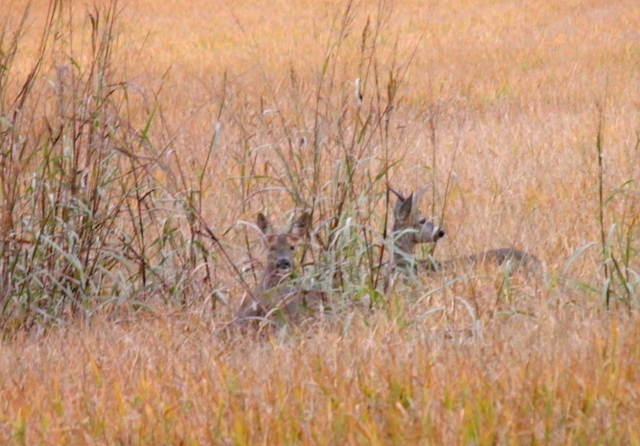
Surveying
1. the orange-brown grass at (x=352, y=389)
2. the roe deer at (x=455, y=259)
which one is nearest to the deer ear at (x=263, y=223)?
the roe deer at (x=455, y=259)

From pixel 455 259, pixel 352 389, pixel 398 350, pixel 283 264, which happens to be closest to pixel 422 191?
pixel 455 259

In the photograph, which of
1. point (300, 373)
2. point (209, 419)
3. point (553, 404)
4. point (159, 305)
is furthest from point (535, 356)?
point (159, 305)

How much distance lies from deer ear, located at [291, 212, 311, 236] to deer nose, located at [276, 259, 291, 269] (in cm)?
15

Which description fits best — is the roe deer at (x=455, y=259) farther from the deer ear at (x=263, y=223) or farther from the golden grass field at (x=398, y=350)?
the deer ear at (x=263, y=223)

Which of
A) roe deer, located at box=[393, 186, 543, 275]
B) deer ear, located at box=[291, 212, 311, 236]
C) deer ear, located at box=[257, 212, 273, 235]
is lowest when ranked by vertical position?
roe deer, located at box=[393, 186, 543, 275]

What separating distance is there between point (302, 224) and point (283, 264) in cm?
25

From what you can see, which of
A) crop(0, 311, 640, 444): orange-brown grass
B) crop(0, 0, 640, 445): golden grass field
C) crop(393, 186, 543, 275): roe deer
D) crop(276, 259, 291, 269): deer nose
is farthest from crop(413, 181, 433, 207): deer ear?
crop(0, 311, 640, 444): orange-brown grass

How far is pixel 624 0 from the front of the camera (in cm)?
2067

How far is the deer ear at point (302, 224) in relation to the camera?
4848mm

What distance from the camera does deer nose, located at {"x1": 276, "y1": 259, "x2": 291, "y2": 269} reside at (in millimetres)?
5147

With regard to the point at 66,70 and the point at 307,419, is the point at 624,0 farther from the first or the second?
the point at 307,419

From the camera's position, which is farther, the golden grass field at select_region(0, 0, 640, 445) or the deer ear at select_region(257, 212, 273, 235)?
the deer ear at select_region(257, 212, 273, 235)

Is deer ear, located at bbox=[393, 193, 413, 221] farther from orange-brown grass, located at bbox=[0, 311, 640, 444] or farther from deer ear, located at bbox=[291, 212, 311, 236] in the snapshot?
orange-brown grass, located at bbox=[0, 311, 640, 444]

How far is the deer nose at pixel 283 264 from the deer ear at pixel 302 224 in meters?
0.15
